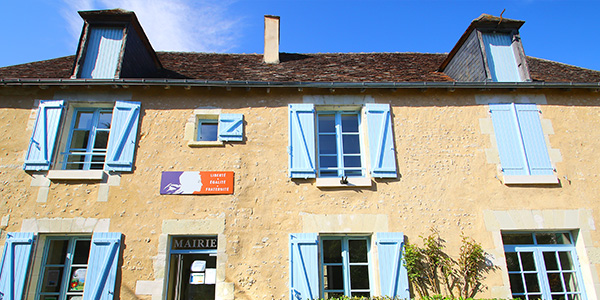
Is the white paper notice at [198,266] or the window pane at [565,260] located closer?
the white paper notice at [198,266]

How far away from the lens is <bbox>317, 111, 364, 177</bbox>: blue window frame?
567 cm

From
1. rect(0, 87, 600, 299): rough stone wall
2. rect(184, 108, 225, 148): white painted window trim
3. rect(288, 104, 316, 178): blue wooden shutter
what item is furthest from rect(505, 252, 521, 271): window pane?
rect(184, 108, 225, 148): white painted window trim

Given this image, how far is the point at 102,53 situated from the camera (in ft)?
20.3

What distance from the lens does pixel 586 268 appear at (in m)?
5.12

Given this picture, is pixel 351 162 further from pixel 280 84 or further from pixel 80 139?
pixel 80 139

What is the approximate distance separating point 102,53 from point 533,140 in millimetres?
7088

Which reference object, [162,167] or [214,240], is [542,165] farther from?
[162,167]

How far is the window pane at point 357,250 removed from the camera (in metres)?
5.23

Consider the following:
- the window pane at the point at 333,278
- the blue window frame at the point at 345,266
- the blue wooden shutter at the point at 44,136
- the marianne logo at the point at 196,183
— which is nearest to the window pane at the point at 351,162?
the blue window frame at the point at 345,266

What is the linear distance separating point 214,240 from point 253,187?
3.03 feet

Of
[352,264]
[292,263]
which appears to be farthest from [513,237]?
[292,263]

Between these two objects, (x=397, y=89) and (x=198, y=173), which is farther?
(x=397, y=89)

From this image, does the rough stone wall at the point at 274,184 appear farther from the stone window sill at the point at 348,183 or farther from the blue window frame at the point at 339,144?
the blue window frame at the point at 339,144

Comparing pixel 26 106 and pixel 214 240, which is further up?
pixel 26 106
